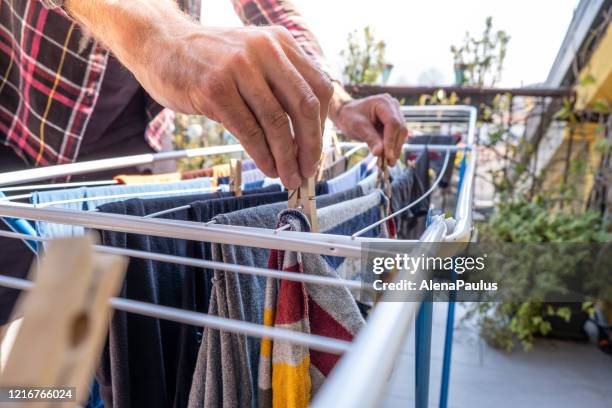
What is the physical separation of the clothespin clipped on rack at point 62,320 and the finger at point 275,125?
0.28 metres

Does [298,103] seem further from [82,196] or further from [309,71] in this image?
[82,196]

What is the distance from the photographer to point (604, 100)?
2264 mm

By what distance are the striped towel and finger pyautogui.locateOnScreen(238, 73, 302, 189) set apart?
49mm

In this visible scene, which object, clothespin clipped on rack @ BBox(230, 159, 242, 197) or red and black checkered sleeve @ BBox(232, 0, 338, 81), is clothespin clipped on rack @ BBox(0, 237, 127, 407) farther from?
red and black checkered sleeve @ BBox(232, 0, 338, 81)

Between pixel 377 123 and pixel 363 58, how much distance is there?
229 cm

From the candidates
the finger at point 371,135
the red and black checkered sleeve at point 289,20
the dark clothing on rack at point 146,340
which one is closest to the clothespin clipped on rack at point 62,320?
the dark clothing on rack at point 146,340

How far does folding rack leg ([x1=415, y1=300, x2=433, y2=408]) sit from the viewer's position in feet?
1.47

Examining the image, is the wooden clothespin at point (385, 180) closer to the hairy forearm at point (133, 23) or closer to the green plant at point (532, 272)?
the hairy forearm at point (133, 23)

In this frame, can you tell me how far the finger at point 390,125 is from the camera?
87cm

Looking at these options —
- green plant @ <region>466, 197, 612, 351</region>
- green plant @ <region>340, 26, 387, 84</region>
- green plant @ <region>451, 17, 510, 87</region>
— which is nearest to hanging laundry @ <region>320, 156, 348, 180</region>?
green plant @ <region>466, 197, 612, 351</region>

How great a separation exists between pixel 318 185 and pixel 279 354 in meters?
0.36

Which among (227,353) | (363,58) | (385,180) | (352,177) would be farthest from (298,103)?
(363,58)

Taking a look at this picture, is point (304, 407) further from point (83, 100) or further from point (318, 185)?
point (83, 100)

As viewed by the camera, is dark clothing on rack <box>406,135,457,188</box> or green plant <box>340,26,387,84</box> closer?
dark clothing on rack <box>406,135,457,188</box>
